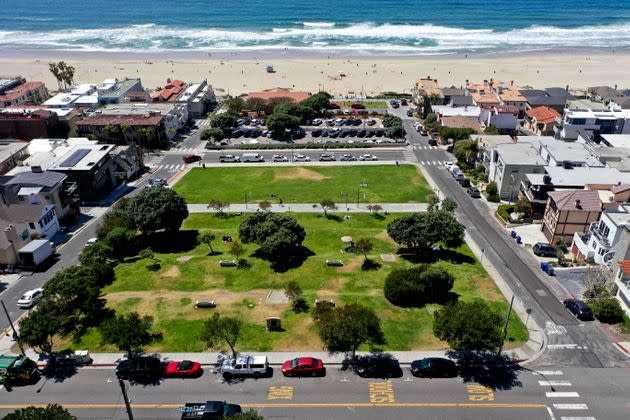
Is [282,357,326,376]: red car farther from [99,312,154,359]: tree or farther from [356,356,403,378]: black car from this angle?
[99,312,154,359]: tree

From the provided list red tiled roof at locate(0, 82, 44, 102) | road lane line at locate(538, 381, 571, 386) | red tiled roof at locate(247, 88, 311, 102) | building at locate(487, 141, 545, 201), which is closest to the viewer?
road lane line at locate(538, 381, 571, 386)

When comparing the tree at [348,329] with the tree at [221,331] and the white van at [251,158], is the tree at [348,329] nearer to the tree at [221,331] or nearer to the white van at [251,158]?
the tree at [221,331]

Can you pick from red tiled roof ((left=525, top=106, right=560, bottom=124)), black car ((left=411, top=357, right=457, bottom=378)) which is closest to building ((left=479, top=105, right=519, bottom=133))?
red tiled roof ((left=525, top=106, right=560, bottom=124))

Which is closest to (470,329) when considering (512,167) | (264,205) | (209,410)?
(209,410)

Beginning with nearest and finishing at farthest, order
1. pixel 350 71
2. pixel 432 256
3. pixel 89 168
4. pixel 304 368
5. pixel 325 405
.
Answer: pixel 325 405 < pixel 304 368 < pixel 432 256 < pixel 89 168 < pixel 350 71

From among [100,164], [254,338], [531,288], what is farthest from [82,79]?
[531,288]

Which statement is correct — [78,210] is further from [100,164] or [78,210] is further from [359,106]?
[359,106]

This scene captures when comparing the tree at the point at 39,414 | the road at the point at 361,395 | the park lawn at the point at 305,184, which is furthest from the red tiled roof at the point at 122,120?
the tree at the point at 39,414

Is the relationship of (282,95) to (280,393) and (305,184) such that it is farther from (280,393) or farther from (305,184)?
(280,393)
